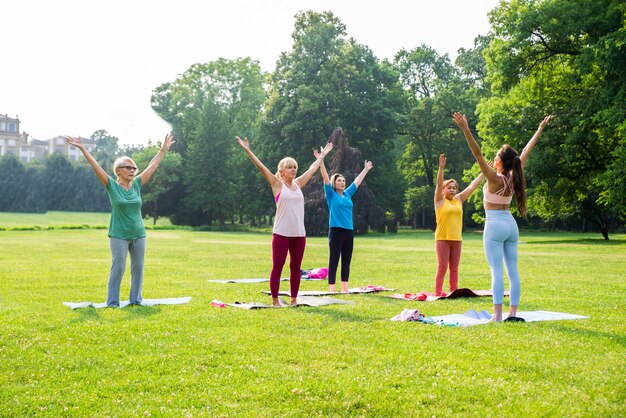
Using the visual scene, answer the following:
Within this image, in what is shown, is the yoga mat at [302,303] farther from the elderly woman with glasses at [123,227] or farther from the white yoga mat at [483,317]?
the white yoga mat at [483,317]

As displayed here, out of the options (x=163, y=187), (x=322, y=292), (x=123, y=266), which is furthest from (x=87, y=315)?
(x=163, y=187)

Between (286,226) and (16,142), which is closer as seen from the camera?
(286,226)

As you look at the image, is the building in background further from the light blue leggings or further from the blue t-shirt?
the light blue leggings

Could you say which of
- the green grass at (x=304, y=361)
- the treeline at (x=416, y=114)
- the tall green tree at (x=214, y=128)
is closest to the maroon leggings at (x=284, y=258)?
the green grass at (x=304, y=361)

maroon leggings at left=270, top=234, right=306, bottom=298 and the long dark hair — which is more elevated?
the long dark hair

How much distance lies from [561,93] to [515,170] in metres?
30.5

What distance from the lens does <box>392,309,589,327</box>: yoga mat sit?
27.4ft

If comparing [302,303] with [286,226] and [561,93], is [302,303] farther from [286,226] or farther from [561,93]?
[561,93]

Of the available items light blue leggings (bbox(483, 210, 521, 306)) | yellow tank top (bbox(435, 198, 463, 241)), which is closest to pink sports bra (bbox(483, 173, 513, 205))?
light blue leggings (bbox(483, 210, 521, 306))

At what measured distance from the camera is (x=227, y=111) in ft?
249

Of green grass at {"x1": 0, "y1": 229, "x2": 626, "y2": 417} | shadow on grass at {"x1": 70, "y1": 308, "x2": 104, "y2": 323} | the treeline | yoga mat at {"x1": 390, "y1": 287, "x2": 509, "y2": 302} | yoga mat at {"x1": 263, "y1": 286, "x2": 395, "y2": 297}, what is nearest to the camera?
green grass at {"x1": 0, "y1": 229, "x2": 626, "y2": 417}

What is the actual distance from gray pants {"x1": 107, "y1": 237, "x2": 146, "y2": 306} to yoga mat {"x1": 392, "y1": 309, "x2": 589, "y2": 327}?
430cm

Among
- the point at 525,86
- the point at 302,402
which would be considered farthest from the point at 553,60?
the point at 302,402

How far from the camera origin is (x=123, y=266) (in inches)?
397
